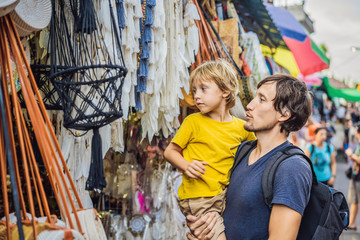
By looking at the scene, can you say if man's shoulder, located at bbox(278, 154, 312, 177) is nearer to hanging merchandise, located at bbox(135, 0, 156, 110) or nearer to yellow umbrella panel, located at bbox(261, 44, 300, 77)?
Result: hanging merchandise, located at bbox(135, 0, 156, 110)

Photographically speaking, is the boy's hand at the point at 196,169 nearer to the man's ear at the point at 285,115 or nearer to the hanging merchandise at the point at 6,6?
the man's ear at the point at 285,115

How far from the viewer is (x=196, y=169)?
1927 mm

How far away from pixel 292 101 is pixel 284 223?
558 millimetres

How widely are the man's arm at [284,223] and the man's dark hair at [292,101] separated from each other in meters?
0.42

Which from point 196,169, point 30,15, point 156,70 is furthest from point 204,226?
point 30,15

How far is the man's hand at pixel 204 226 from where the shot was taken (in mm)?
1893

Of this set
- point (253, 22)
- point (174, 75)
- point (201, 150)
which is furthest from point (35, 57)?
point (253, 22)

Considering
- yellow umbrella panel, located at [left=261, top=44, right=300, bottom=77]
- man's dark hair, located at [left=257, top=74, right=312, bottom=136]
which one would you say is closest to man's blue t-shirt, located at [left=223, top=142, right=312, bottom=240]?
man's dark hair, located at [left=257, top=74, right=312, bottom=136]

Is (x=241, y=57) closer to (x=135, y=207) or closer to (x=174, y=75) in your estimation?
(x=174, y=75)

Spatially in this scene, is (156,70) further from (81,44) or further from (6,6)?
(6,6)

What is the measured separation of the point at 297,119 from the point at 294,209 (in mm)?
447

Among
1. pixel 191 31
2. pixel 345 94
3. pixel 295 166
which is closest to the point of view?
pixel 295 166

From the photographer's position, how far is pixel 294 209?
1.58m

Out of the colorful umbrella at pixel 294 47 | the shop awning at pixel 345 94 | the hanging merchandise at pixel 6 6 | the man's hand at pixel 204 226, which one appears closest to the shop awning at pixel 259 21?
the colorful umbrella at pixel 294 47
